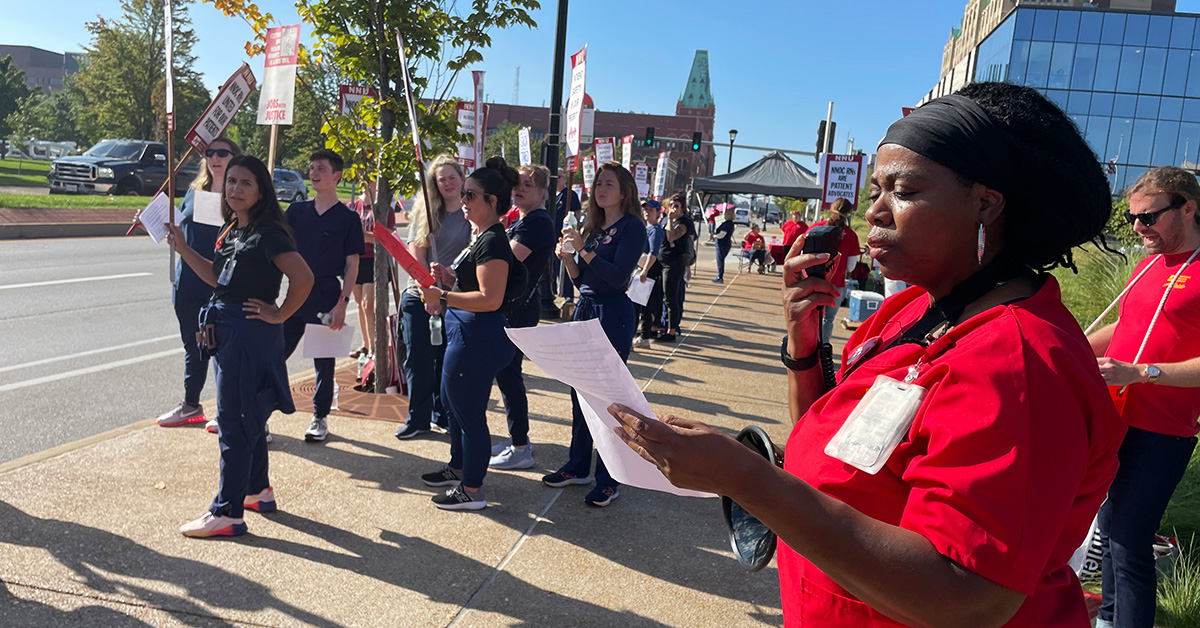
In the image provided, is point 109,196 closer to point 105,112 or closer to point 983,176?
point 105,112

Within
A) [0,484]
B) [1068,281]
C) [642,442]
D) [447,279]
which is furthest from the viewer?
[1068,281]

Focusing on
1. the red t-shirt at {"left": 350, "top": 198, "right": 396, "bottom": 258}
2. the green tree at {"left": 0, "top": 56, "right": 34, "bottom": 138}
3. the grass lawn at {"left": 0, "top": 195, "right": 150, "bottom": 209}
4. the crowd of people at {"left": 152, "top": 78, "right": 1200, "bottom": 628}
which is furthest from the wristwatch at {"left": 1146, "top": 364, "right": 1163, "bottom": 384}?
the green tree at {"left": 0, "top": 56, "right": 34, "bottom": 138}

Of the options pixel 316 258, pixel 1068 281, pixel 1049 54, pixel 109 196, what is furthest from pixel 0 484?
pixel 1049 54

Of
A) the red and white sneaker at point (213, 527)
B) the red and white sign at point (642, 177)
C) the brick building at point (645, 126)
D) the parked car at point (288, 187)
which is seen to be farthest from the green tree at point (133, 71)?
the brick building at point (645, 126)

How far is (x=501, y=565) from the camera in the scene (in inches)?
154

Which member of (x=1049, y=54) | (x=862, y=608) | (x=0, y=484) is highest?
(x=1049, y=54)

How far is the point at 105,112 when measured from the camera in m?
34.9

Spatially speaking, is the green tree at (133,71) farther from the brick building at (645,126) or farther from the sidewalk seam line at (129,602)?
the brick building at (645,126)

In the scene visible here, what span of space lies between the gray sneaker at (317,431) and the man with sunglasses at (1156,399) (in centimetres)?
446

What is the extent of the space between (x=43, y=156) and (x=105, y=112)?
27185 mm

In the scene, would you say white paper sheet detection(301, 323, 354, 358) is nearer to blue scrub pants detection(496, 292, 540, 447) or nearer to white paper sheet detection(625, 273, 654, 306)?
blue scrub pants detection(496, 292, 540, 447)

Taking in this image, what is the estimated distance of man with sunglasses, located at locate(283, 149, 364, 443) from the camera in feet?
19.2

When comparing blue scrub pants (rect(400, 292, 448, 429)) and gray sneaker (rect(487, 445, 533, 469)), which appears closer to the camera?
gray sneaker (rect(487, 445, 533, 469))

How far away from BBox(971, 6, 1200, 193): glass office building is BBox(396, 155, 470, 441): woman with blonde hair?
55807 millimetres
